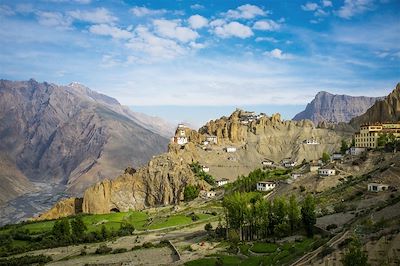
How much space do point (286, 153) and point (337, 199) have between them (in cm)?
10656

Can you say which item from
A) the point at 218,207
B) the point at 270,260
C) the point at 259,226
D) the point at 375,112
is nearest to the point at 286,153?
the point at 375,112

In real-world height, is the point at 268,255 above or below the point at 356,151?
below

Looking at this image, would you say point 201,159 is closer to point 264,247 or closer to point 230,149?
point 230,149

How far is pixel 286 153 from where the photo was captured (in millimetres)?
184625

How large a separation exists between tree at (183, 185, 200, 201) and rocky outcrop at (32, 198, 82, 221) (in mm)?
35010

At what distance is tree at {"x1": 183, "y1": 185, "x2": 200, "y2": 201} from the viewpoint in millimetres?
130375

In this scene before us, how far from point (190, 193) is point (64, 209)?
137ft

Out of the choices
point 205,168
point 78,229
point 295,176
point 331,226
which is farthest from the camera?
point 205,168

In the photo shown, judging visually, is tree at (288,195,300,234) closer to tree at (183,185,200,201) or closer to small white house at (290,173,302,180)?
small white house at (290,173,302,180)

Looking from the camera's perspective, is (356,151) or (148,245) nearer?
(148,245)

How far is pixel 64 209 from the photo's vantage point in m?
140

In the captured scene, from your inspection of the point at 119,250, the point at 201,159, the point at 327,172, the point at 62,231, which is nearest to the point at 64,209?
the point at 62,231

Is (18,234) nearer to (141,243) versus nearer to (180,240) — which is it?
(141,243)

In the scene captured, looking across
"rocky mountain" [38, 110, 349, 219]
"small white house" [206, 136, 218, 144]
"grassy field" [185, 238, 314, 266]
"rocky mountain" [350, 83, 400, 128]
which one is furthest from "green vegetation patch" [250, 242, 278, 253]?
"rocky mountain" [350, 83, 400, 128]
